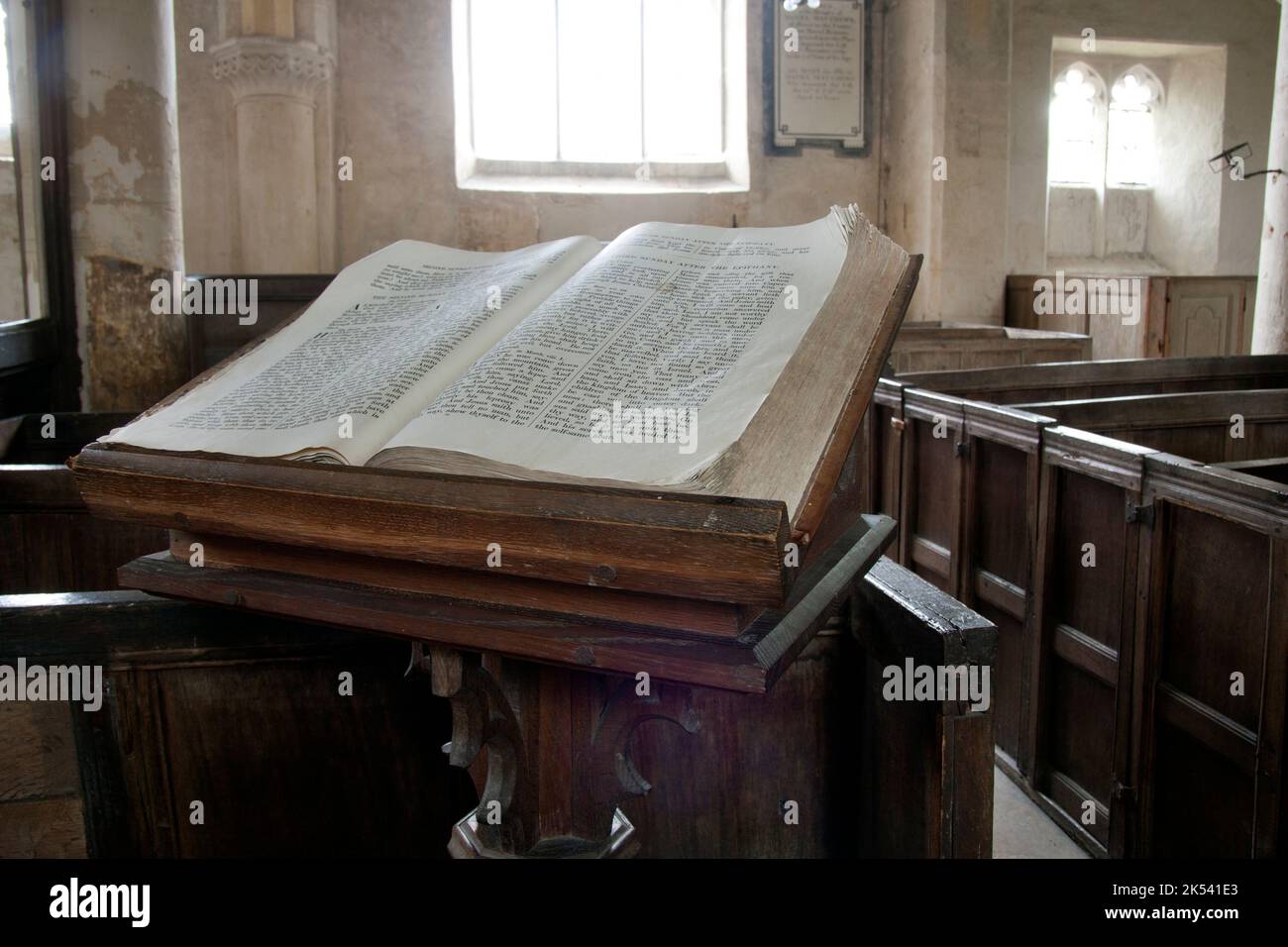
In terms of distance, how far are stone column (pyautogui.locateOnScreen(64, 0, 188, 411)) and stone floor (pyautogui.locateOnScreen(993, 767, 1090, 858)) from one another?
2.81m

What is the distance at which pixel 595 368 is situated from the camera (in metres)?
0.82

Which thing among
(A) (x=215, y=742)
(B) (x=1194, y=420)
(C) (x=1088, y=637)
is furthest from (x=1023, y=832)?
(A) (x=215, y=742)

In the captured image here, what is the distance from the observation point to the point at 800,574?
852mm

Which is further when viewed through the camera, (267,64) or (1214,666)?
(267,64)

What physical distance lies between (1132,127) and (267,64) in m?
8.25

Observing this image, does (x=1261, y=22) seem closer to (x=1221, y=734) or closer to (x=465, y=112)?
(x=465, y=112)

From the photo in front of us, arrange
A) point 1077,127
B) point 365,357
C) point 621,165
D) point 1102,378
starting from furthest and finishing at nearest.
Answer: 1. point 1077,127
2. point 621,165
3. point 1102,378
4. point 365,357

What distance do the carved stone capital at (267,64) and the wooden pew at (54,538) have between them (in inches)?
217

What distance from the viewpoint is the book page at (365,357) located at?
833 millimetres

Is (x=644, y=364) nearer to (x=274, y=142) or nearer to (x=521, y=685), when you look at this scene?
(x=521, y=685)

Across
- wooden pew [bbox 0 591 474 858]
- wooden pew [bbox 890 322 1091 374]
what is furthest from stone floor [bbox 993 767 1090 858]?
wooden pew [bbox 890 322 1091 374]

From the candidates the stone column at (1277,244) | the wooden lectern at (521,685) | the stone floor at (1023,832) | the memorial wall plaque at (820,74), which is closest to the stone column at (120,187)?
the wooden lectern at (521,685)

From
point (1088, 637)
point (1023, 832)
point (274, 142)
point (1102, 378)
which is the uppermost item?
point (274, 142)

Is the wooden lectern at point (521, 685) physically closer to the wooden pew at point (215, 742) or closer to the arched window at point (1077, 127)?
the wooden pew at point (215, 742)
